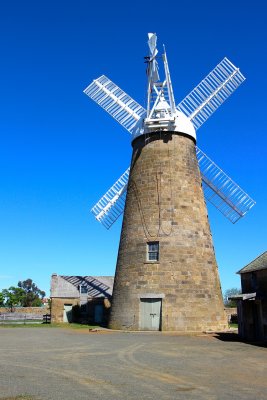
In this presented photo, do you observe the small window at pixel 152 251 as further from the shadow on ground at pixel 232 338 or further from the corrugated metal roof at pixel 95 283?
the corrugated metal roof at pixel 95 283

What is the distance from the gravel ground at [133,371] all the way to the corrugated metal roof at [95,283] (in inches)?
848

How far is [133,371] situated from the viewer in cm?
947

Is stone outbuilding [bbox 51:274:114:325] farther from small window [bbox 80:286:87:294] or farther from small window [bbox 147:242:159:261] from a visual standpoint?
small window [bbox 147:242:159:261]

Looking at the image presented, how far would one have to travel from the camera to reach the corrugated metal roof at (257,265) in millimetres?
17625

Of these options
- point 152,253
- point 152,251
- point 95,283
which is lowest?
point 95,283

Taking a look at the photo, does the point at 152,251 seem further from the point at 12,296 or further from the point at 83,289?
the point at 12,296

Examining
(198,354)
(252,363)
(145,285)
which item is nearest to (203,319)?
(145,285)

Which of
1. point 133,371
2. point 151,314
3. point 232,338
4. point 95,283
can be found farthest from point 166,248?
point 95,283

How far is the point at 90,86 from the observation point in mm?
26062

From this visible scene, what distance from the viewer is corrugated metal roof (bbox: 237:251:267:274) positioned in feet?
57.8

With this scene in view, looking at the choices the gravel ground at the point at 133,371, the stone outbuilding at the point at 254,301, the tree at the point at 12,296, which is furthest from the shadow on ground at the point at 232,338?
the tree at the point at 12,296

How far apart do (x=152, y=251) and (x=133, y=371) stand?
40.9ft

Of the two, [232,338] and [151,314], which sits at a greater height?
[151,314]

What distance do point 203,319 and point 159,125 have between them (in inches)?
439
